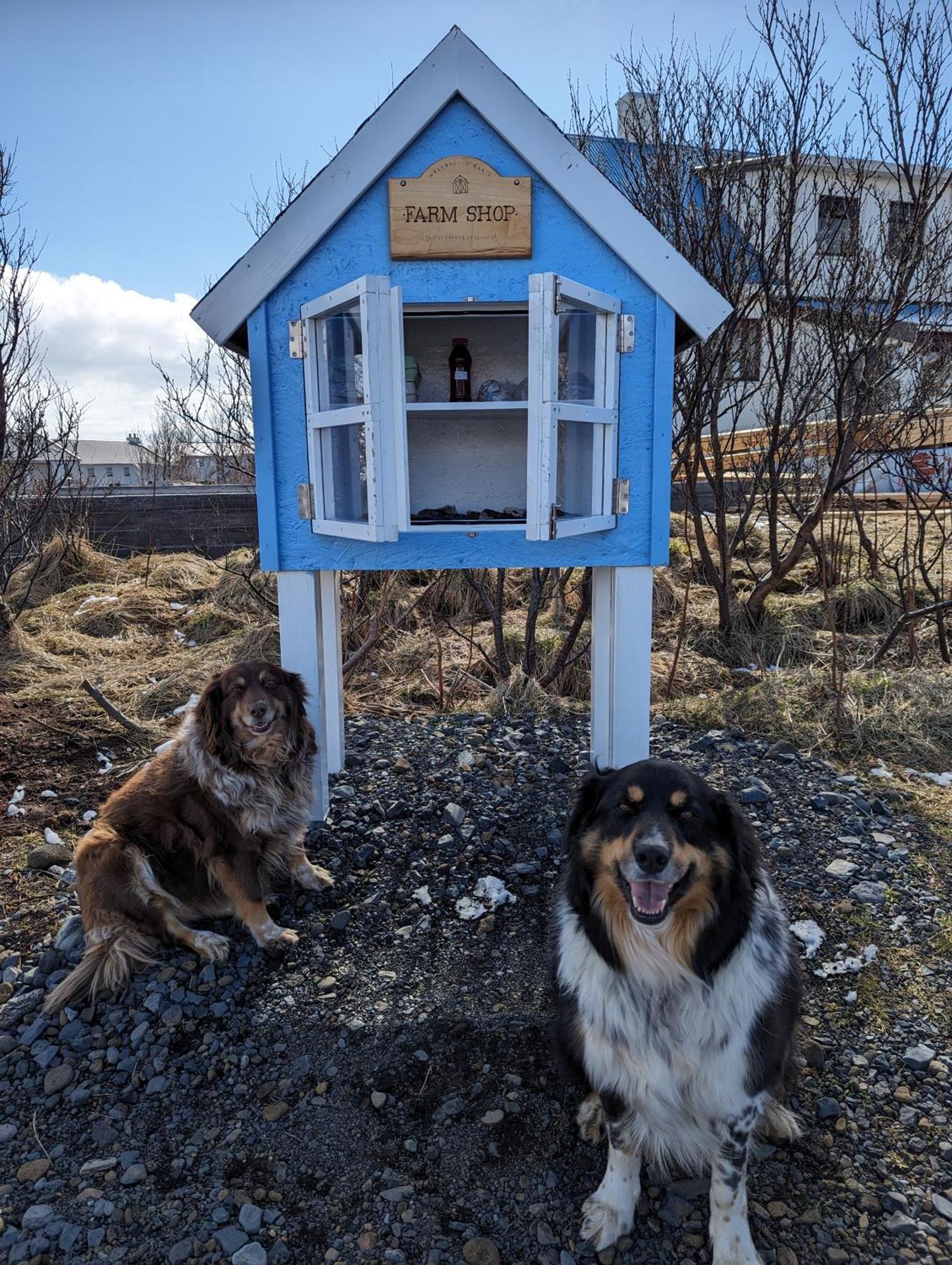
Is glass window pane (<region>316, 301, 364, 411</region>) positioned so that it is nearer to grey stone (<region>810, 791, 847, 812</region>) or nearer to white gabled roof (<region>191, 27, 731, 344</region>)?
white gabled roof (<region>191, 27, 731, 344</region>)

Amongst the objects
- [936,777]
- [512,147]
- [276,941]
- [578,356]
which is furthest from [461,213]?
[936,777]

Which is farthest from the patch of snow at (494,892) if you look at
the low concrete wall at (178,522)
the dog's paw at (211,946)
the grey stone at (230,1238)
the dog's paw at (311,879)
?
the low concrete wall at (178,522)

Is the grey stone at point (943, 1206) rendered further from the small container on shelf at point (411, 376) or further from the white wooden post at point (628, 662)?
the small container on shelf at point (411, 376)

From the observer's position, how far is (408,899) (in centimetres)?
344

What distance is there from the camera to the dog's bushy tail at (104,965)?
2842 mm

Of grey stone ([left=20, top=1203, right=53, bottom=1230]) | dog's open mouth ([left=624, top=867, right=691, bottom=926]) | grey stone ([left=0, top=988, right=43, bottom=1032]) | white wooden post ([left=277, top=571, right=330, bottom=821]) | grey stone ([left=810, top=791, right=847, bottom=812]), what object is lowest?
grey stone ([left=20, top=1203, right=53, bottom=1230])

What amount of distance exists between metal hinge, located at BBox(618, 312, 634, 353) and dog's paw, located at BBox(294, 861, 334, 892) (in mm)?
2634

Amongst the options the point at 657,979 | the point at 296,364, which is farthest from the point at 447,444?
the point at 657,979

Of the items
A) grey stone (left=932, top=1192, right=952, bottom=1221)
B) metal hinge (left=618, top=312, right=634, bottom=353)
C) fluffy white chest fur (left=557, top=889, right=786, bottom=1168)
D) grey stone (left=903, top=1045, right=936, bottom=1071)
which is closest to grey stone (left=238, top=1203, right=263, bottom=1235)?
fluffy white chest fur (left=557, top=889, right=786, bottom=1168)

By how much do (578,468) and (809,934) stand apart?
2177mm

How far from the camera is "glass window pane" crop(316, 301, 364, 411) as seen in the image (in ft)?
11.3

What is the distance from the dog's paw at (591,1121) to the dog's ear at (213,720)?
1791 millimetres

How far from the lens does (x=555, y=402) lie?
310 cm

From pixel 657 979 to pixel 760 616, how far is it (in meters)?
5.63
